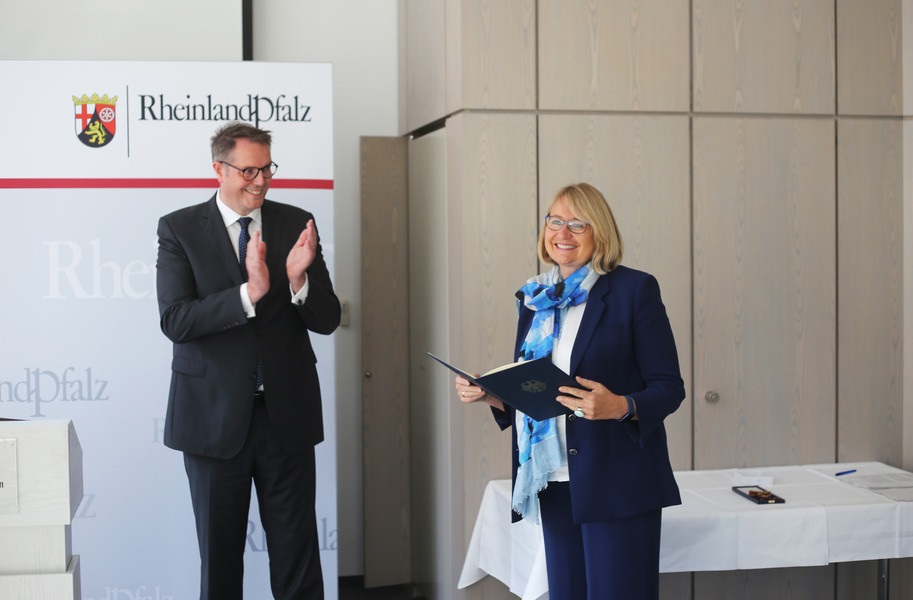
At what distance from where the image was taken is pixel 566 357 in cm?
305

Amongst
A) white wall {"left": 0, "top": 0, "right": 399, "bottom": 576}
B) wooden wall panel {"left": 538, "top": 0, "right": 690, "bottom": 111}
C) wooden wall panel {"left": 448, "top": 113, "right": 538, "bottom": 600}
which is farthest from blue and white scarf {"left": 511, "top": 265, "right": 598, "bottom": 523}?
white wall {"left": 0, "top": 0, "right": 399, "bottom": 576}

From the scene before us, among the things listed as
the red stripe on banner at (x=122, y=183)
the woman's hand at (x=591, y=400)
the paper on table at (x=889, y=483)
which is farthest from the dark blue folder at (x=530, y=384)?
the paper on table at (x=889, y=483)

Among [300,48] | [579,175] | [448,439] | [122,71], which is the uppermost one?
[300,48]

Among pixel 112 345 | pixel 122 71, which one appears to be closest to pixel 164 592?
pixel 112 345

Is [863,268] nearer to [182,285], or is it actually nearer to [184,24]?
[182,285]

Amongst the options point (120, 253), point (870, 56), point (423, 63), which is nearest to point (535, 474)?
point (120, 253)

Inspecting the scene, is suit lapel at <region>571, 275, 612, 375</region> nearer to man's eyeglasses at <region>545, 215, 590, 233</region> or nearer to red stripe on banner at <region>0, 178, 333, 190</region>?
man's eyeglasses at <region>545, 215, 590, 233</region>

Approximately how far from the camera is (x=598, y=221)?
3027mm

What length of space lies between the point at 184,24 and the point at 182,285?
2.21m

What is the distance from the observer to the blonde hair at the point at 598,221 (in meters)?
3.02

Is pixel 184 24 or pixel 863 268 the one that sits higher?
pixel 184 24

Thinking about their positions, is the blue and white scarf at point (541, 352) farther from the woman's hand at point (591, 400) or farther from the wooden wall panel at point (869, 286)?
the wooden wall panel at point (869, 286)

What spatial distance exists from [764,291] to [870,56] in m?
1.17

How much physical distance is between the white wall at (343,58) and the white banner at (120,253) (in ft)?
4.02
